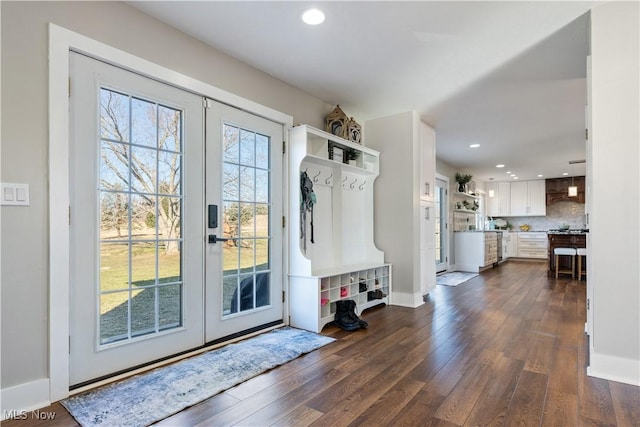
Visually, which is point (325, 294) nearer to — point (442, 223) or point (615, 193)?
point (615, 193)

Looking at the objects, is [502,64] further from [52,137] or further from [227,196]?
[52,137]

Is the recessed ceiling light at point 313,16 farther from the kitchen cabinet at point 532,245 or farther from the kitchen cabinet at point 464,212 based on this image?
the kitchen cabinet at point 532,245

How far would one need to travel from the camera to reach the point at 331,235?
13.2 ft

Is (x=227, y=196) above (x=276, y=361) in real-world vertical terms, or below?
above

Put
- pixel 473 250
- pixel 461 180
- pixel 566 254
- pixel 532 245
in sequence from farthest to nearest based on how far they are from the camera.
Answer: pixel 532 245, pixel 461 180, pixel 473 250, pixel 566 254

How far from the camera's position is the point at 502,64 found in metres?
3.08

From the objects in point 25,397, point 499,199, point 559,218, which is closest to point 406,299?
point 25,397

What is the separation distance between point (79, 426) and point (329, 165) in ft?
9.97

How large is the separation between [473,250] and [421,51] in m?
5.64

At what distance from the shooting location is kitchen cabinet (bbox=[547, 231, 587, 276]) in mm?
6660

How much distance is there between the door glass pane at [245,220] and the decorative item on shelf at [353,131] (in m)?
1.21

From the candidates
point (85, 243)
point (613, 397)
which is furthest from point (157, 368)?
point (613, 397)

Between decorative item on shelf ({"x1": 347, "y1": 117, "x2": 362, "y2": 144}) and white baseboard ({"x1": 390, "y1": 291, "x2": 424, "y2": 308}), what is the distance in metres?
2.00

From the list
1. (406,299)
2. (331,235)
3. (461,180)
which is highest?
(461,180)
